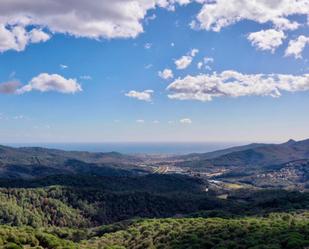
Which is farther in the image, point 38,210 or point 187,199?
point 187,199

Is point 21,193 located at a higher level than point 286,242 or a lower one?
lower

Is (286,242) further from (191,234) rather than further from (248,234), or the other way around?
(191,234)

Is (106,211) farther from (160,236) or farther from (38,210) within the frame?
(160,236)

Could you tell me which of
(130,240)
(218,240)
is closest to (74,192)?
(130,240)

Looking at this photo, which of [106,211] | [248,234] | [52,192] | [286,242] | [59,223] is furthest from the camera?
[52,192]

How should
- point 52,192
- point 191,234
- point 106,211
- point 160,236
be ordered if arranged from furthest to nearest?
point 52,192 → point 106,211 → point 160,236 → point 191,234

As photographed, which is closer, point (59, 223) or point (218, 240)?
point (218, 240)

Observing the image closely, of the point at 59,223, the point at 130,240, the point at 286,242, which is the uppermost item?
the point at 286,242

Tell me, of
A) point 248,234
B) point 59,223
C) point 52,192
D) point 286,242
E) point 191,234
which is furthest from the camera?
point 52,192

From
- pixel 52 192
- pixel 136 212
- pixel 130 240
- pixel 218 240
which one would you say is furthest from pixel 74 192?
pixel 218 240
